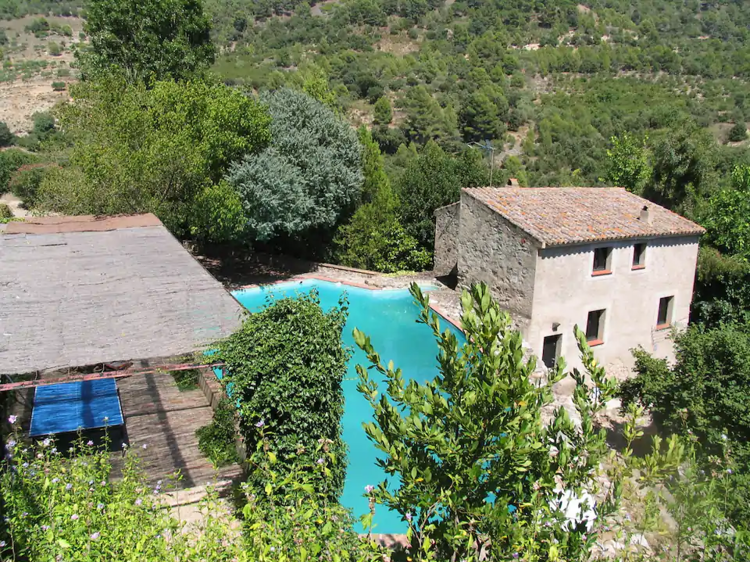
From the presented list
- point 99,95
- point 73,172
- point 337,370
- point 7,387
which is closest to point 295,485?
point 337,370

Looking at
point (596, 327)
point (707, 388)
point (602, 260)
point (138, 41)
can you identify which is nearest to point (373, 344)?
point (596, 327)

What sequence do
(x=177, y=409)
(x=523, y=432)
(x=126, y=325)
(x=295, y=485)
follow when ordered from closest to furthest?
(x=523, y=432)
(x=295, y=485)
(x=126, y=325)
(x=177, y=409)

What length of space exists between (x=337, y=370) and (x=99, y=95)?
17.4 metres

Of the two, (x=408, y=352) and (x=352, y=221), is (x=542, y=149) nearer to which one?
(x=352, y=221)

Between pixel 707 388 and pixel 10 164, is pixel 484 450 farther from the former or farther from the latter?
pixel 10 164

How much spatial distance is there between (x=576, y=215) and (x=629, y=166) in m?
12.0

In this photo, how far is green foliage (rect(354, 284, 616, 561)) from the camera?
414 centimetres

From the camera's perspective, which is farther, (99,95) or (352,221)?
(352,221)

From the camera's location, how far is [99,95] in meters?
20.7

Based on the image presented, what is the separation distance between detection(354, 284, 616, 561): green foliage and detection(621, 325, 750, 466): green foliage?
912 cm

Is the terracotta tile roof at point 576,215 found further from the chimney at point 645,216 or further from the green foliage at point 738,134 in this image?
the green foliage at point 738,134

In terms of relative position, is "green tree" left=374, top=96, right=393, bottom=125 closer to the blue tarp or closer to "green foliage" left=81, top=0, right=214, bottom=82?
"green foliage" left=81, top=0, right=214, bottom=82

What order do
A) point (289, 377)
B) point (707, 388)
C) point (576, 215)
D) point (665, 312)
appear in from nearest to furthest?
1. point (289, 377)
2. point (707, 388)
3. point (576, 215)
4. point (665, 312)

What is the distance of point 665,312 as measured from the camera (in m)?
19.5
